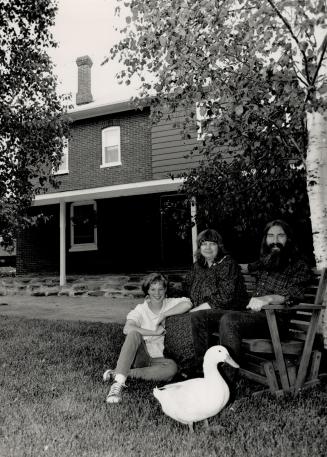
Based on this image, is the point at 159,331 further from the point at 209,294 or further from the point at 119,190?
the point at 119,190

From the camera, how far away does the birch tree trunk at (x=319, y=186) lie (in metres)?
4.64

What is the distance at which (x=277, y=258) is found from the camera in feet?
15.0

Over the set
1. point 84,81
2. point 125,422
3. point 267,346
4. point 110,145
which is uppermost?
point 84,81

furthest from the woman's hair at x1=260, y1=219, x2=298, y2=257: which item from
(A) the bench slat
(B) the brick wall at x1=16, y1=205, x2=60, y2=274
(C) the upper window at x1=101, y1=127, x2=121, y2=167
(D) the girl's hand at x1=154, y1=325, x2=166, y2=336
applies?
(B) the brick wall at x1=16, y1=205, x2=60, y2=274

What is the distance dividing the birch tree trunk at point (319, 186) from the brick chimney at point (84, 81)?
1410cm

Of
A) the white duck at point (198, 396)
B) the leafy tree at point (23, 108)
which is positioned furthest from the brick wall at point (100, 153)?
the white duck at point (198, 396)

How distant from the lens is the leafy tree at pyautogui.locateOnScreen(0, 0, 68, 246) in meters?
7.73

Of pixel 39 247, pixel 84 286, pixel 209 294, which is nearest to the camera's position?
pixel 209 294

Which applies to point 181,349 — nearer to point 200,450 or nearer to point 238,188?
point 200,450

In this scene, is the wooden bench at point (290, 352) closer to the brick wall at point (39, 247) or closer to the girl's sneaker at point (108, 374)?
the girl's sneaker at point (108, 374)

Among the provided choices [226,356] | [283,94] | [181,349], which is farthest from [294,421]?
[283,94]

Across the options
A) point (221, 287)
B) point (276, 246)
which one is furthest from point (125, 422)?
point (276, 246)

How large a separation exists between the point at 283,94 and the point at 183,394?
289 centimetres

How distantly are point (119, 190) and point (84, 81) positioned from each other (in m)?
6.47
